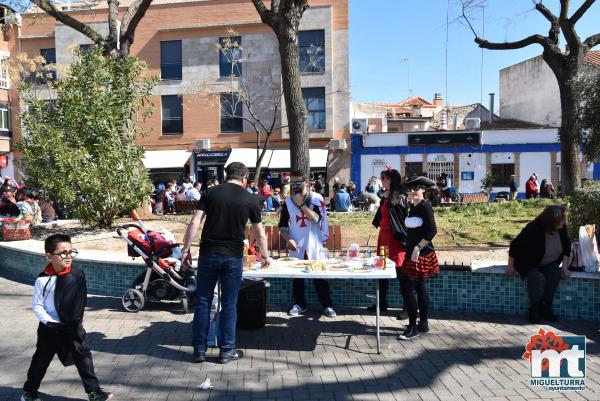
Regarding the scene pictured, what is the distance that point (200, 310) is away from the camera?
5.25 m

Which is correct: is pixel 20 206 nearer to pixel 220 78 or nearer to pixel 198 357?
pixel 198 357

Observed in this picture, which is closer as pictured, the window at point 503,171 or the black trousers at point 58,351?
the black trousers at point 58,351

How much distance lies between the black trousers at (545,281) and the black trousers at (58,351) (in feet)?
14.8

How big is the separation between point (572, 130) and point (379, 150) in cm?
2251

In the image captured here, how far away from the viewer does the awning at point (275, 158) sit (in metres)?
31.4

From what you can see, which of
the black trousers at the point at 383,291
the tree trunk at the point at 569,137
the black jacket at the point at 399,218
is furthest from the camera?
the tree trunk at the point at 569,137

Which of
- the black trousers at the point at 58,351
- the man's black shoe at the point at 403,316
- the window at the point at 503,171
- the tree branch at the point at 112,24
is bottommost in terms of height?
the man's black shoe at the point at 403,316

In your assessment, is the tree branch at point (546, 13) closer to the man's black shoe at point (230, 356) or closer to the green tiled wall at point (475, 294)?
the green tiled wall at point (475, 294)

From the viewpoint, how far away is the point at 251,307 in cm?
618

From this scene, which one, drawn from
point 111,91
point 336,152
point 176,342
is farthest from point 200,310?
point 336,152

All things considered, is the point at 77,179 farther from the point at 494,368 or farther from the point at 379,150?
the point at 379,150

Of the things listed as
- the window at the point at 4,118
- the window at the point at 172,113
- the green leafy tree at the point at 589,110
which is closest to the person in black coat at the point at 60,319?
the green leafy tree at the point at 589,110

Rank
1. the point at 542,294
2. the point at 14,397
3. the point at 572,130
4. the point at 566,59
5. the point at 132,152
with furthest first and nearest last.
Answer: the point at 566,59 < the point at 132,152 < the point at 572,130 < the point at 542,294 < the point at 14,397

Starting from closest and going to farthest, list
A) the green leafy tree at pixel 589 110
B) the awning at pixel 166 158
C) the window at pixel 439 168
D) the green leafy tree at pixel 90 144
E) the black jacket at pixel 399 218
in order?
the black jacket at pixel 399 218 → the green leafy tree at pixel 589 110 → the green leafy tree at pixel 90 144 → the awning at pixel 166 158 → the window at pixel 439 168
